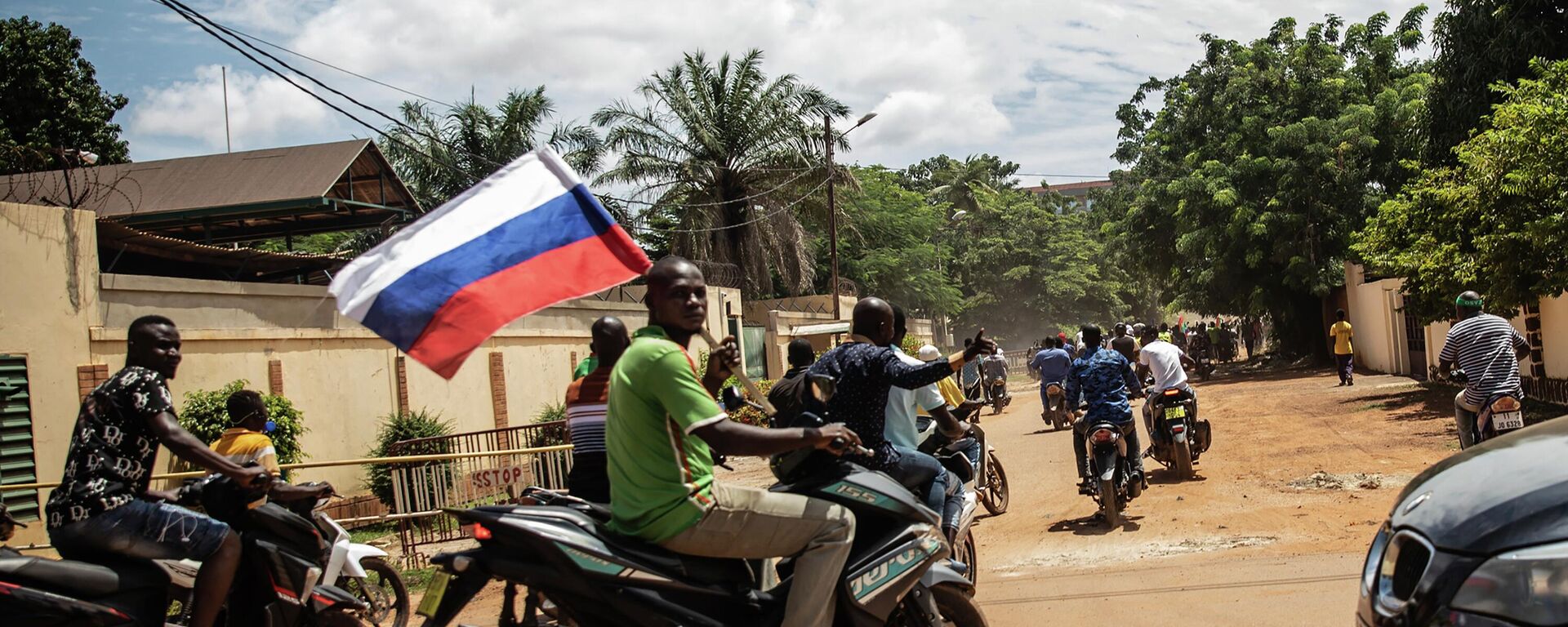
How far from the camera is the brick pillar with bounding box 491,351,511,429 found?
19.5m

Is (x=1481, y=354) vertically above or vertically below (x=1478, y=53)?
below

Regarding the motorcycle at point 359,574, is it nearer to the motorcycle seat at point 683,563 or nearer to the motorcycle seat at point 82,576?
the motorcycle seat at point 82,576

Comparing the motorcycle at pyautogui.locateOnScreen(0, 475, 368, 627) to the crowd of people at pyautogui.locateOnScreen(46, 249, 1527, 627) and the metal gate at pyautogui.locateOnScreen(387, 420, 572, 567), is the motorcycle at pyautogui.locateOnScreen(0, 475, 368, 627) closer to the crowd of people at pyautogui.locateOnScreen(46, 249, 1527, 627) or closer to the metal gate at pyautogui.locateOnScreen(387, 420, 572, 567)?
the crowd of people at pyautogui.locateOnScreen(46, 249, 1527, 627)

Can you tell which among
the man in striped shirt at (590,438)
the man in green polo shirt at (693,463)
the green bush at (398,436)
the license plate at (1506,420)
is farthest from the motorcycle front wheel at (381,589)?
the license plate at (1506,420)

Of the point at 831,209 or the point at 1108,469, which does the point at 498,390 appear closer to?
the point at 1108,469

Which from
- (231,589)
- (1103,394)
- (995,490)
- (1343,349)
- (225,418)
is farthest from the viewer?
(1343,349)

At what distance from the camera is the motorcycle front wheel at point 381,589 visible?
723cm

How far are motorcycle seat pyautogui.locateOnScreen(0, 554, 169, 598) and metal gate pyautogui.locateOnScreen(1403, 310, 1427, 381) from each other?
24.5m

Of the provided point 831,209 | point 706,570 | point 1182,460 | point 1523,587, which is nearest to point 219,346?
point 1182,460

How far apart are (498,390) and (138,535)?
15.0 meters

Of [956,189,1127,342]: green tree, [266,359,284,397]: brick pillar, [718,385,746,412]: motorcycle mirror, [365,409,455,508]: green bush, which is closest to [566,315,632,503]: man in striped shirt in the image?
[718,385,746,412]: motorcycle mirror

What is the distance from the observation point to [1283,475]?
38.9ft

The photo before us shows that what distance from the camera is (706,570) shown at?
168 inches

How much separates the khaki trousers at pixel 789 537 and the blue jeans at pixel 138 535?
2.09 m
